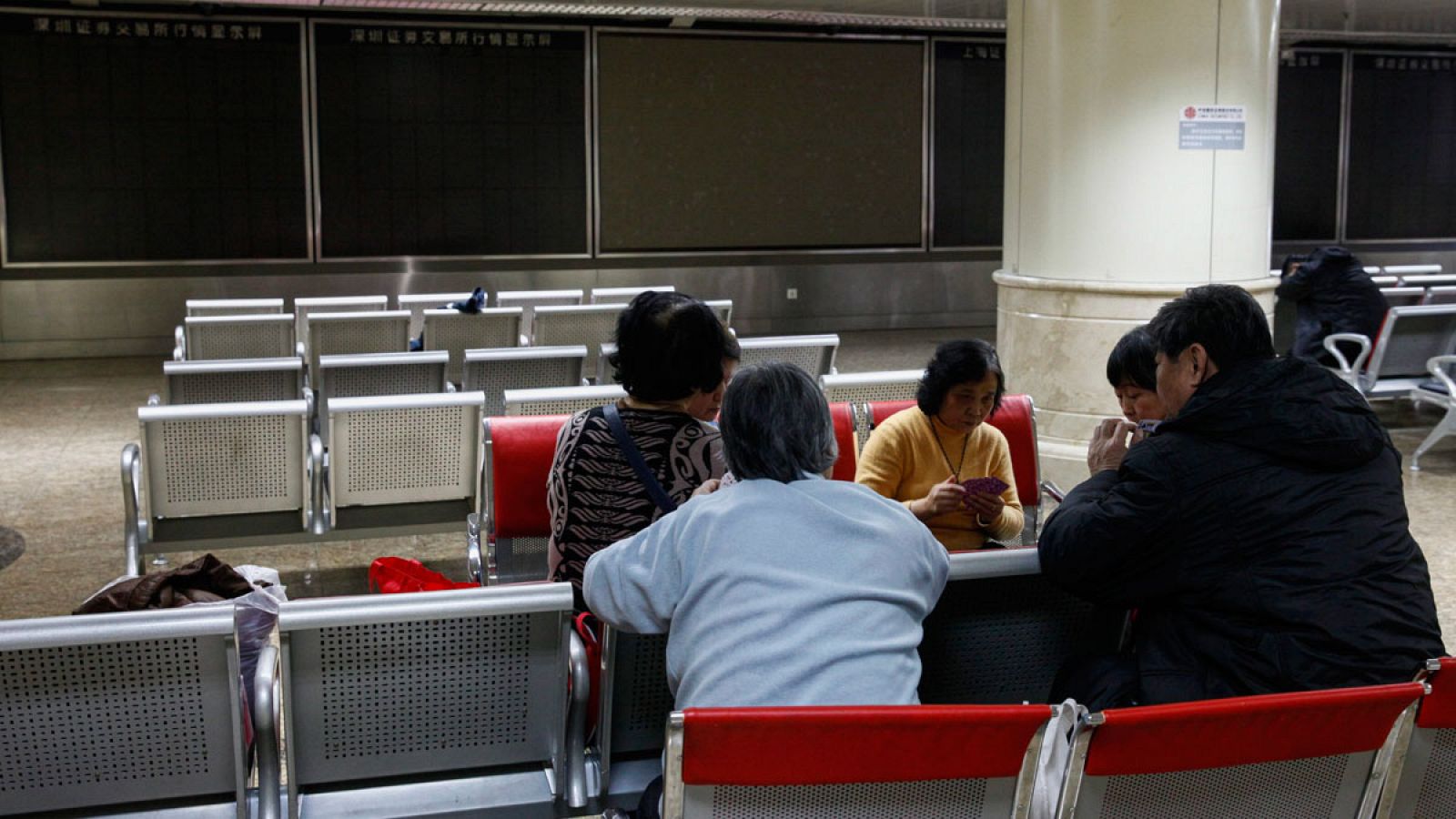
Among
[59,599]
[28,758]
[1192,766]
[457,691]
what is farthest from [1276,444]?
[59,599]

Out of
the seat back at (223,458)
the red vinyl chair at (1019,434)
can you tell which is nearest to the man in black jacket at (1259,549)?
the red vinyl chair at (1019,434)

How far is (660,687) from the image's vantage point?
105 inches

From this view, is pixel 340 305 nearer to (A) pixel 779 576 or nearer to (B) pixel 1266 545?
(A) pixel 779 576

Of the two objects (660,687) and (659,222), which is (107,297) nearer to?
(659,222)

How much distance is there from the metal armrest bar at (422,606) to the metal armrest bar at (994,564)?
0.70m

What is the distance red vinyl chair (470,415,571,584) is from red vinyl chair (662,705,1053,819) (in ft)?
6.97

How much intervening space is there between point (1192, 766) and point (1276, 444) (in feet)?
2.07

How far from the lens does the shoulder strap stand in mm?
2893

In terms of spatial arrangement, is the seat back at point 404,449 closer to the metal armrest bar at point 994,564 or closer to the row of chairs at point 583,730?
the row of chairs at point 583,730

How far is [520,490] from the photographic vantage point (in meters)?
3.98

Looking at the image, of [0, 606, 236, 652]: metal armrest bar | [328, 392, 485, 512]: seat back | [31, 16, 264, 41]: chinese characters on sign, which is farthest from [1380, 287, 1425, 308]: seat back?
[31, 16, 264, 41]: chinese characters on sign

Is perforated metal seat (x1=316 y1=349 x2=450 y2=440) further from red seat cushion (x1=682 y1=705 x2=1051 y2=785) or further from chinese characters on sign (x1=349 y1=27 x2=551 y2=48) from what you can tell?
chinese characters on sign (x1=349 y1=27 x2=551 y2=48)

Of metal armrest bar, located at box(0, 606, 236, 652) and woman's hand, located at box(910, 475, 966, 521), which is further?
woman's hand, located at box(910, 475, 966, 521)

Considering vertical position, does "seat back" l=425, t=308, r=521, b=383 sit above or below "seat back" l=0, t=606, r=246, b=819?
above
